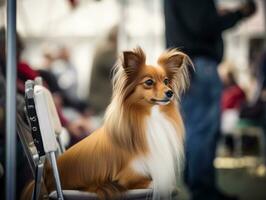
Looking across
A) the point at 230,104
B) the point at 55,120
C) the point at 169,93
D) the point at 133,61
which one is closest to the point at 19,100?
A: the point at 55,120

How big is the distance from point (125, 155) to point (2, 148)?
1.98ft

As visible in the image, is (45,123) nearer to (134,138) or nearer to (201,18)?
(134,138)

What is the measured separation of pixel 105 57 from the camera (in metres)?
2.60

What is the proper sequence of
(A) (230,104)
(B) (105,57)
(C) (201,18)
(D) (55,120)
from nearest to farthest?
(D) (55,120), (C) (201,18), (B) (105,57), (A) (230,104)

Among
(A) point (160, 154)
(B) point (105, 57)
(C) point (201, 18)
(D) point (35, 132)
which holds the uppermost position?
(C) point (201, 18)

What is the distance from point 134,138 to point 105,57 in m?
0.78

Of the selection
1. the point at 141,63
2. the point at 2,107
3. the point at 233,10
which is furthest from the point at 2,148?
the point at 233,10

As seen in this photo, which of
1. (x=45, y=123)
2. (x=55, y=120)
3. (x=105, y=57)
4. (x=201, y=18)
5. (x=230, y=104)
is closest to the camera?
(x=45, y=123)

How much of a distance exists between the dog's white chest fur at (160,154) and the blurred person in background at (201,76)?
0.18 m

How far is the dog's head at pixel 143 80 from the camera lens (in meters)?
1.89

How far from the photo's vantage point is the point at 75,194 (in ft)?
6.43

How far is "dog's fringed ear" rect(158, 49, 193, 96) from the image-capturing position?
1.93m

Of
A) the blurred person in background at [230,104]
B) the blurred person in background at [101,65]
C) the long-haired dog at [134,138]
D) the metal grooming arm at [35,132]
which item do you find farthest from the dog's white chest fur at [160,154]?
the blurred person in background at [230,104]

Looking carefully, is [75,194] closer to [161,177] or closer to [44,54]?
[161,177]
